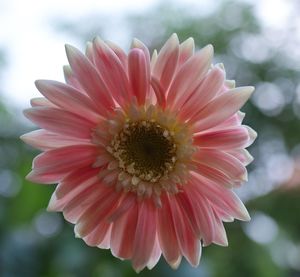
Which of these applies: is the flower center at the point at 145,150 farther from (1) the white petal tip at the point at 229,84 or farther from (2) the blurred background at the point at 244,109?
(2) the blurred background at the point at 244,109

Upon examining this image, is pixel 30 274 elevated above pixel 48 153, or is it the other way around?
pixel 48 153

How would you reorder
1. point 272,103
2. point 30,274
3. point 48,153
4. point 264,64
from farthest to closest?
point 264,64
point 272,103
point 30,274
point 48,153

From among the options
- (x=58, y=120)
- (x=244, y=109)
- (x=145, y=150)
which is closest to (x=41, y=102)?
(x=58, y=120)

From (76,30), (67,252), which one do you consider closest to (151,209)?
(67,252)

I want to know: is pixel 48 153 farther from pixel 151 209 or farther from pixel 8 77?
pixel 8 77

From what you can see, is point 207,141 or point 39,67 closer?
point 207,141

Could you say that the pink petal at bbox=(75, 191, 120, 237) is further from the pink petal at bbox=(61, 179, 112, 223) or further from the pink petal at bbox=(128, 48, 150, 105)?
the pink petal at bbox=(128, 48, 150, 105)

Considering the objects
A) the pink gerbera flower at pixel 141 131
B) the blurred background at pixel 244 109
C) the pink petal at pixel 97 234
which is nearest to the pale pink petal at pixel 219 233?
the pink gerbera flower at pixel 141 131
